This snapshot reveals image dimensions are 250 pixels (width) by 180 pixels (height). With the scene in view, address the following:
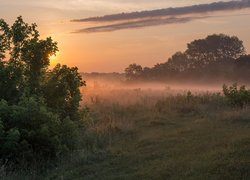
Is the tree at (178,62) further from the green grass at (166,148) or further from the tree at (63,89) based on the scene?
the tree at (63,89)

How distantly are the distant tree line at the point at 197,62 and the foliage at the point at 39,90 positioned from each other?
53479mm

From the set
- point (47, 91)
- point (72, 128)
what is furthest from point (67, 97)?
point (72, 128)

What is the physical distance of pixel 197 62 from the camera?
73.5 meters

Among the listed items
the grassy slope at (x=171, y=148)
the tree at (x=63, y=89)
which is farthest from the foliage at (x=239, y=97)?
the tree at (x=63, y=89)

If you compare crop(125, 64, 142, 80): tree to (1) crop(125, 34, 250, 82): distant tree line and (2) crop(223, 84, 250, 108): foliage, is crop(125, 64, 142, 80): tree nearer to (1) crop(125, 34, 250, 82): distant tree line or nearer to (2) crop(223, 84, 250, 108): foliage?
(1) crop(125, 34, 250, 82): distant tree line

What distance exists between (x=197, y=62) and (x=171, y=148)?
196ft

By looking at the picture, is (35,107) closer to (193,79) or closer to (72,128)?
(72,128)

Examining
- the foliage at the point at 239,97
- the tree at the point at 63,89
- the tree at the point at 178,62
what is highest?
the tree at the point at 178,62

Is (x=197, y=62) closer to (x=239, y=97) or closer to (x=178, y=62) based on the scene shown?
(x=178, y=62)

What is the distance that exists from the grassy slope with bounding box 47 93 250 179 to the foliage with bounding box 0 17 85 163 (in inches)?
45.2

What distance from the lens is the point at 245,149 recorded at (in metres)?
12.7

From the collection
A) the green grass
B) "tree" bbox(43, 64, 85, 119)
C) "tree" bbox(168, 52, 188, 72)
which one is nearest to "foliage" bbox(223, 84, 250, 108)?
the green grass

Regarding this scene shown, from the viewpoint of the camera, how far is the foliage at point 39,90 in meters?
14.1

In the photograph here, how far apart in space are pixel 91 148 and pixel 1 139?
303 centimetres
